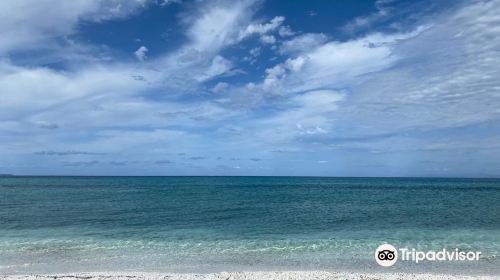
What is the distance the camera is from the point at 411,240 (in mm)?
23438

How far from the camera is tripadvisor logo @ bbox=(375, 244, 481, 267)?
1834cm

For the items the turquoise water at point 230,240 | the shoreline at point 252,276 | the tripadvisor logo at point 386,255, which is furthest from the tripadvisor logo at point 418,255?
the shoreline at point 252,276

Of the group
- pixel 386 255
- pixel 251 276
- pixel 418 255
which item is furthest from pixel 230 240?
pixel 418 255

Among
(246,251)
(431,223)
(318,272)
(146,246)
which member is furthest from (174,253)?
(431,223)

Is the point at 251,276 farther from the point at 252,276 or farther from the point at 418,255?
the point at 418,255

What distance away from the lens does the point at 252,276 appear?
1530cm

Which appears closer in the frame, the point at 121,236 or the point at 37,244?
the point at 37,244

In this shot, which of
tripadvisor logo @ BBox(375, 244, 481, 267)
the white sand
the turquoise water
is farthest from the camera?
tripadvisor logo @ BBox(375, 244, 481, 267)

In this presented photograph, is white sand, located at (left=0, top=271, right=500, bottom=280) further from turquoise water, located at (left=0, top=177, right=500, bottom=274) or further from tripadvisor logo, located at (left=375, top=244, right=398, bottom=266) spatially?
tripadvisor logo, located at (left=375, top=244, right=398, bottom=266)

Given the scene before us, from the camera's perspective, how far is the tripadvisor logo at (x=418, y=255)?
60.2 feet

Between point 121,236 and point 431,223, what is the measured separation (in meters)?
Answer: 25.5

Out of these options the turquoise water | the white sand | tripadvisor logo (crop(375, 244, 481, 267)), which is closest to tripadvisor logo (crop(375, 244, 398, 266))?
tripadvisor logo (crop(375, 244, 481, 267))

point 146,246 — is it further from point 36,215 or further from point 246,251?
point 36,215

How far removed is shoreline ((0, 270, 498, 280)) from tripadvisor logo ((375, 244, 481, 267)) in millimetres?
2473
